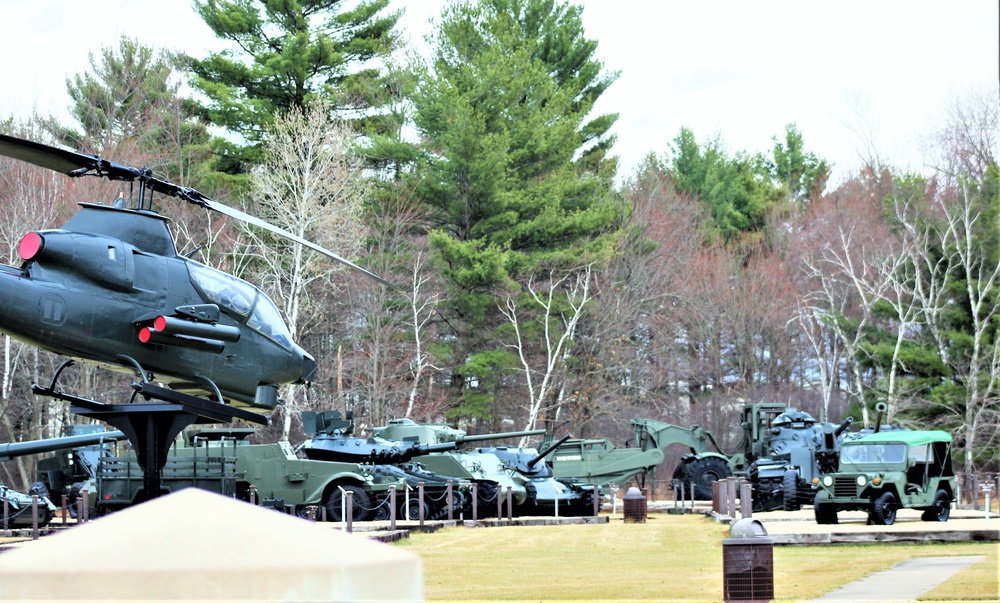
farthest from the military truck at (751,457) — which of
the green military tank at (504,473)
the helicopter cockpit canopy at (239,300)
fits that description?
the helicopter cockpit canopy at (239,300)

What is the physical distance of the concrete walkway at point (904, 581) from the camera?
440 inches

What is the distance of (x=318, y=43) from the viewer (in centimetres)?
4097

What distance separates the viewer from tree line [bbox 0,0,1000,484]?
36656 mm

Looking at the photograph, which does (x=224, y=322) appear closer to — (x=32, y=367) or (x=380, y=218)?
(x=32, y=367)

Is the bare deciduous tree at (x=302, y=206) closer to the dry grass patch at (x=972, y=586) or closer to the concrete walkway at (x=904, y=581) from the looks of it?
the concrete walkway at (x=904, y=581)

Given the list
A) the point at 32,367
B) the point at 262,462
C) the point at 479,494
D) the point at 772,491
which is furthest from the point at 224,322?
the point at 32,367

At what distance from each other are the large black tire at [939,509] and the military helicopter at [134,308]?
43.8 ft

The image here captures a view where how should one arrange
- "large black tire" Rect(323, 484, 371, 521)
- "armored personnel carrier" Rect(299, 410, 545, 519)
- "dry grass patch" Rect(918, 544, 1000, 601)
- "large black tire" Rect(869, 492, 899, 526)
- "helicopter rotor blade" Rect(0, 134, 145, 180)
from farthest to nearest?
"armored personnel carrier" Rect(299, 410, 545, 519) → "large black tire" Rect(323, 484, 371, 521) → "large black tire" Rect(869, 492, 899, 526) → "dry grass patch" Rect(918, 544, 1000, 601) → "helicopter rotor blade" Rect(0, 134, 145, 180)

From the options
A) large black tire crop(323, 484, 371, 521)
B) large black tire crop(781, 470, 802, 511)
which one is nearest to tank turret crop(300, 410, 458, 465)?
large black tire crop(323, 484, 371, 521)

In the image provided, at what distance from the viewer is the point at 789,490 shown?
87.9 ft

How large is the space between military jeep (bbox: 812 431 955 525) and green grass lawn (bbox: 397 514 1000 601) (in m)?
1.99

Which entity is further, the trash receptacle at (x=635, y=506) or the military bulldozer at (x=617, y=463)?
Answer: the military bulldozer at (x=617, y=463)

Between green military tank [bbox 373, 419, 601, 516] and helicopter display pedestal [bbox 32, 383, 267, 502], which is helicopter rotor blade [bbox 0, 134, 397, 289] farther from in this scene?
green military tank [bbox 373, 419, 601, 516]

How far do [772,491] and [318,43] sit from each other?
71.5 feet
